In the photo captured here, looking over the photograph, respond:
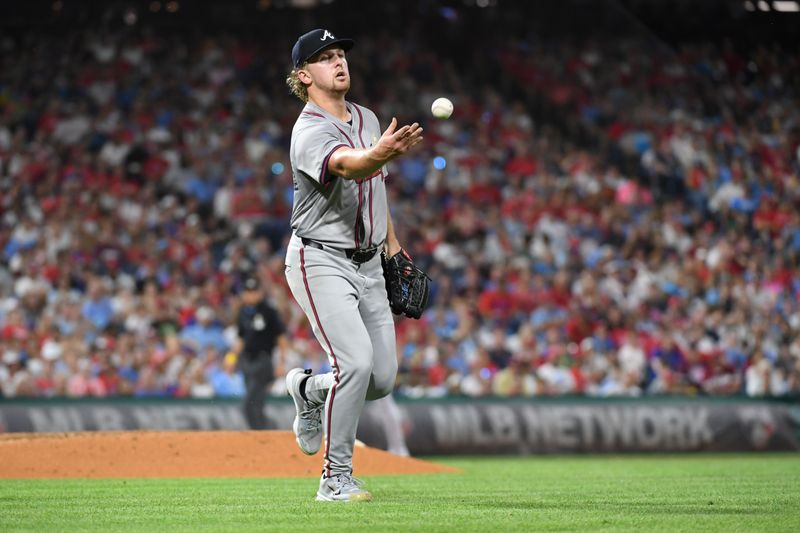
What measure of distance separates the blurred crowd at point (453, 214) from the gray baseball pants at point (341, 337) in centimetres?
876

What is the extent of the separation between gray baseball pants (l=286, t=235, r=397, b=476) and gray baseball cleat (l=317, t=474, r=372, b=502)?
0.13 ft

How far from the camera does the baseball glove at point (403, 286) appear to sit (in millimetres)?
6547

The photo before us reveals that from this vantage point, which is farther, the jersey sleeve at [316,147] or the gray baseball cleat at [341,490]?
the gray baseball cleat at [341,490]

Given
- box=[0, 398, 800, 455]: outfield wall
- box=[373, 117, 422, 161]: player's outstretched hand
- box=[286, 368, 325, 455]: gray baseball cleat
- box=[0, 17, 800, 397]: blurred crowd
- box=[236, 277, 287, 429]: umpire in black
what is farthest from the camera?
box=[0, 17, 800, 397]: blurred crowd

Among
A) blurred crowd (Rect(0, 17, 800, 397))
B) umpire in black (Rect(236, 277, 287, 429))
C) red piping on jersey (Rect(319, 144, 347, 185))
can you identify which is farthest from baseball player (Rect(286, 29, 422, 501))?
blurred crowd (Rect(0, 17, 800, 397))

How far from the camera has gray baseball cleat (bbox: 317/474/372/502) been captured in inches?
240

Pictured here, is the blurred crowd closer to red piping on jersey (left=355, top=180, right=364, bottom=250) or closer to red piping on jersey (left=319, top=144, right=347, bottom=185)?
red piping on jersey (left=355, top=180, right=364, bottom=250)

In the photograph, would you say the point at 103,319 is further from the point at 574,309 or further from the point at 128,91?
the point at 574,309

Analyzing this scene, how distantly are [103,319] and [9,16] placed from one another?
689cm

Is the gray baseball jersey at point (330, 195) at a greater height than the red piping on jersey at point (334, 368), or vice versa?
the gray baseball jersey at point (330, 195)

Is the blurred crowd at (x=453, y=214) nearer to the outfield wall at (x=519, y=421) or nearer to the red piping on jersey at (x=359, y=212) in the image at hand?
the outfield wall at (x=519, y=421)

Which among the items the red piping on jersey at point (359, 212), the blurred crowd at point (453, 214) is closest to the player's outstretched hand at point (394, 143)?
the red piping on jersey at point (359, 212)

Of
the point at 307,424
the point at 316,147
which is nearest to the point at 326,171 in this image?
the point at 316,147

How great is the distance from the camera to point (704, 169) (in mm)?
18797
